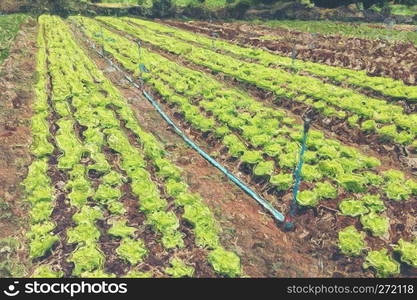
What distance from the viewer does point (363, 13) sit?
4428cm

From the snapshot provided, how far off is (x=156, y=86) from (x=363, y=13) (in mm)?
36825

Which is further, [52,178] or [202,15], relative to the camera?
[202,15]

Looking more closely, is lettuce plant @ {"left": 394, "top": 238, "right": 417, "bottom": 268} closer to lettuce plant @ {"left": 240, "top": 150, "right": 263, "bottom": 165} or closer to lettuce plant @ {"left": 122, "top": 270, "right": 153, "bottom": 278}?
lettuce plant @ {"left": 240, "top": 150, "right": 263, "bottom": 165}

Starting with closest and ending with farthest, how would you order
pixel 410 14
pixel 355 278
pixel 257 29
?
pixel 355 278
pixel 257 29
pixel 410 14

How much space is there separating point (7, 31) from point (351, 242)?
107 feet

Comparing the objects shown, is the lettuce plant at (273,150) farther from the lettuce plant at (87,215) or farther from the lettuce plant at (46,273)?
the lettuce plant at (46,273)

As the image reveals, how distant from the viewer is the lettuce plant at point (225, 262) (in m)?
7.53

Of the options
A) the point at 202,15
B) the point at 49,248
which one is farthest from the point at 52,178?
the point at 202,15

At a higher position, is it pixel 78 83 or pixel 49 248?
pixel 78 83

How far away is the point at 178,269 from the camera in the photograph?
24.6ft

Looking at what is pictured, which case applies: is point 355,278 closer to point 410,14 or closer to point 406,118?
point 406,118

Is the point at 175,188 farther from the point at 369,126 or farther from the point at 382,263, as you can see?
the point at 369,126

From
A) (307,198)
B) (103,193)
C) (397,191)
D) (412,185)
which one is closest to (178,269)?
(103,193)

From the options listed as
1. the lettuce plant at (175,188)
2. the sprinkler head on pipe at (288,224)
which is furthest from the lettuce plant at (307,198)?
the lettuce plant at (175,188)
